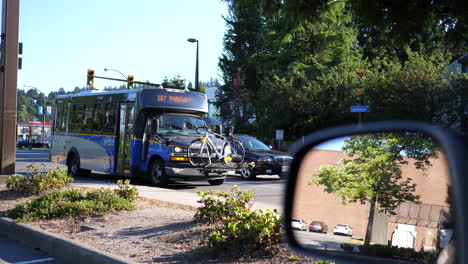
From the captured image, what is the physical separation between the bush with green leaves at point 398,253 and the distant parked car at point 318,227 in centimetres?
19

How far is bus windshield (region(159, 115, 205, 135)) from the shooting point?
15487 millimetres

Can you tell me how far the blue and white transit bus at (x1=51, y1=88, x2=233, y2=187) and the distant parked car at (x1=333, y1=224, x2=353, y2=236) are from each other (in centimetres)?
1323

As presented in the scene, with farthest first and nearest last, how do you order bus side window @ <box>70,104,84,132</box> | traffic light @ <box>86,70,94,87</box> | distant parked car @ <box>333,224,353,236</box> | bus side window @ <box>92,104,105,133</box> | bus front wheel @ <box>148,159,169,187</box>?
traffic light @ <box>86,70,94,87</box> < bus side window @ <box>70,104,84,132</box> < bus side window @ <box>92,104,105,133</box> < bus front wheel @ <box>148,159,169,187</box> < distant parked car @ <box>333,224,353,236</box>

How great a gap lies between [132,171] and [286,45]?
94.7 ft

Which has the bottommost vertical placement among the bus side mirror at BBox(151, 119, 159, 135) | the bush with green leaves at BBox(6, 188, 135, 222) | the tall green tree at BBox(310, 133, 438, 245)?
the bush with green leaves at BBox(6, 188, 135, 222)

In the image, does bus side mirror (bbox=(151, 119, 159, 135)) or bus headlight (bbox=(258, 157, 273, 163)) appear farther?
bus headlight (bbox=(258, 157, 273, 163))

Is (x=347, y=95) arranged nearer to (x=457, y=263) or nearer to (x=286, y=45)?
(x=286, y=45)

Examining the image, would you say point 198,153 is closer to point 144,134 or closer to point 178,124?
point 178,124

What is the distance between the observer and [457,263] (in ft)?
3.54

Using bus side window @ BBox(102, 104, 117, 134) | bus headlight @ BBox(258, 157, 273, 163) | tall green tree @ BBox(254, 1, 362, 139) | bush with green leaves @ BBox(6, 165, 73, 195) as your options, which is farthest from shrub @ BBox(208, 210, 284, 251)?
tall green tree @ BBox(254, 1, 362, 139)

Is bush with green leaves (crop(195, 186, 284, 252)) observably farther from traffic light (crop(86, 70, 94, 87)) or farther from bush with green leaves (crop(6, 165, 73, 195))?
traffic light (crop(86, 70, 94, 87))

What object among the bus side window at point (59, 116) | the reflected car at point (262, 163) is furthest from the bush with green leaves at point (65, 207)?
the bus side window at point (59, 116)

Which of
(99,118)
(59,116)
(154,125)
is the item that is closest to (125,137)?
(154,125)

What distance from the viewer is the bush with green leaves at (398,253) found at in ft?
4.19
